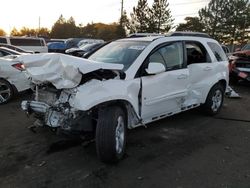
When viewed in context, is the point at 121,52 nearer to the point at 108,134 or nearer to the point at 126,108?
the point at 126,108

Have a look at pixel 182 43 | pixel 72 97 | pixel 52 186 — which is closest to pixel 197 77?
pixel 182 43

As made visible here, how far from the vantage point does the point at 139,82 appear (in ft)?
15.7

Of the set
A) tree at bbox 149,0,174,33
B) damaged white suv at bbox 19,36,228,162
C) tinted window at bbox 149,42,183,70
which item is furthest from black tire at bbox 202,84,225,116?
tree at bbox 149,0,174,33

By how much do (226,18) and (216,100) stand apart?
135ft

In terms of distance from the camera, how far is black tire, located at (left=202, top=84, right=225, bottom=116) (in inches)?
265

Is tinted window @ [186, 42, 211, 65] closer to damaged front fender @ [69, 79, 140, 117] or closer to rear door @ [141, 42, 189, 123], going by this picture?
rear door @ [141, 42, 189, 123]

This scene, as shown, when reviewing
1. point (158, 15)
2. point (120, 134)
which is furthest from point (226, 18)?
point (120, 134)

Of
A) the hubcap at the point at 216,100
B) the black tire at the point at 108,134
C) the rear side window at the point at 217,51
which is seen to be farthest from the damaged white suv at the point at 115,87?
the rear side window at the point at 217,51

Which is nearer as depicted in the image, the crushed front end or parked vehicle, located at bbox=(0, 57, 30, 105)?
the crushed front end

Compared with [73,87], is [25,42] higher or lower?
higher

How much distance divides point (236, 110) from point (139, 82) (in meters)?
3.83

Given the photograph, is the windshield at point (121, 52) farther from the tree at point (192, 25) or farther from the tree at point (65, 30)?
the tree at point (65, 30)

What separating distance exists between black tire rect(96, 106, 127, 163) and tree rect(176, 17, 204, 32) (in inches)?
1725

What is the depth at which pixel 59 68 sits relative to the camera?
4.23m
